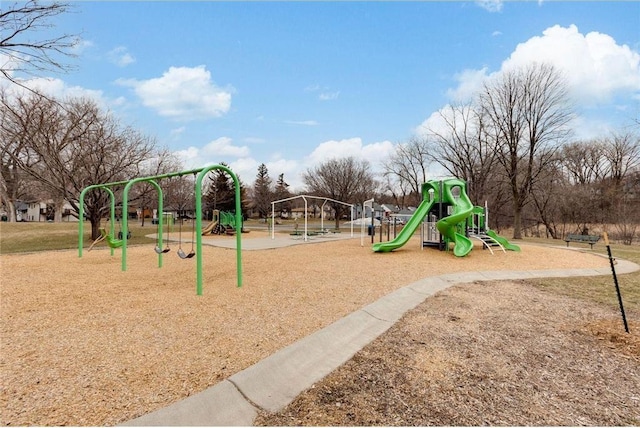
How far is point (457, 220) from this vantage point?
11.4 meters

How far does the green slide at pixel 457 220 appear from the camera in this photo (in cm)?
1139

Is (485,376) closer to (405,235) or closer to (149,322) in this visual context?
(149,322)

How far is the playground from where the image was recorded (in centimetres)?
293

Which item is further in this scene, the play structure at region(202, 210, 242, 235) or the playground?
the play structure at region(202, 210, 242, 235)

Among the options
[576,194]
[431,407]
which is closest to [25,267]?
[431,407]

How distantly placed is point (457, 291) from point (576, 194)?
33049mm

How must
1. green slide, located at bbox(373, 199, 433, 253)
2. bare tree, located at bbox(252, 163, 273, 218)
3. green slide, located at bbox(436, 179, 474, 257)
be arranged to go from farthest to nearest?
bare tree, located at bbox(252, 163, 273, 218) → green slide, located at bbox(373, 199, 433, 253) → green slide, located at bbox(436, 179, 474, 257)

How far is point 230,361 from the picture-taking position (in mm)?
3553

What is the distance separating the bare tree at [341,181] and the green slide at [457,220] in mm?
27045

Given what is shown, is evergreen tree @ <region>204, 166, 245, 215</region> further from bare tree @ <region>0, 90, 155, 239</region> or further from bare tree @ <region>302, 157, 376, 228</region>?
bare tree @ <region>0, 90, 155, 239</region>

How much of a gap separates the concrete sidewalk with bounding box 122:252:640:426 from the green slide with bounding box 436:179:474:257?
6.39 meters

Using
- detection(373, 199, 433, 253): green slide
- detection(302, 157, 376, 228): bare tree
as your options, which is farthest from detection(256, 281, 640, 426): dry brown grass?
detection(302, 157, 376, 228): bare tree

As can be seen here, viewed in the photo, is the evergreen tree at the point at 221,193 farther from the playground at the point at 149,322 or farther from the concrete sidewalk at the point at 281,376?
the concrete sidewalk at the point at 281,376

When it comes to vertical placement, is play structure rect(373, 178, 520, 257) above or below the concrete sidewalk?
above
